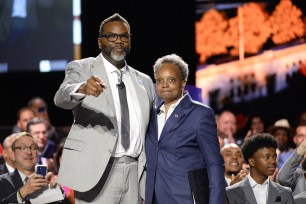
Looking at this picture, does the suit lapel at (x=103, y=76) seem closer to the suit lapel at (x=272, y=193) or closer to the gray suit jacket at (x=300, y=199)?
the suit lapel at (x=272, y=193)

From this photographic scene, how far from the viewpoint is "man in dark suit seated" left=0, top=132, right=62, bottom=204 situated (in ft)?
16.5

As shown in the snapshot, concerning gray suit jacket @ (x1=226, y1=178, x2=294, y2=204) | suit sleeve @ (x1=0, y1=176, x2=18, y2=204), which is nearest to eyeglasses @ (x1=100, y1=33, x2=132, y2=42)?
gray suit jacket @ (x1=226, y1=178, x2=294, y2=204)

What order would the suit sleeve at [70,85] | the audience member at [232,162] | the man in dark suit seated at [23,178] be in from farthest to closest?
the audience member at [232,162] < the man in dark suit seated at [23,178] < the suit sleeve at [70,85]

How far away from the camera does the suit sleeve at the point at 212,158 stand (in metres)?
3.64

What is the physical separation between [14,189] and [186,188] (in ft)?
6.76

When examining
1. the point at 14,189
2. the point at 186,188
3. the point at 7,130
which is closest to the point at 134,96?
the point at 186,188

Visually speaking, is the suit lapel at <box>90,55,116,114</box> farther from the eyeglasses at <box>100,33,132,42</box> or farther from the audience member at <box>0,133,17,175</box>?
the audience member at <box>0,133,17,175</box>

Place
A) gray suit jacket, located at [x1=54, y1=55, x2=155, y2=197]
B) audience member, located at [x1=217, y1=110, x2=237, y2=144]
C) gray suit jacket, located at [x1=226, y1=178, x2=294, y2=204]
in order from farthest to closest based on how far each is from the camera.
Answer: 1. audience member, located at [x1=217, y1=110, x2=237, y2=144]
2. gray suit jacket, located at [x1=226, y1=178, x2=294, y2=204]
3. gray suit jacket, located at [x1=54, y1=55, x2=155, y2=197]

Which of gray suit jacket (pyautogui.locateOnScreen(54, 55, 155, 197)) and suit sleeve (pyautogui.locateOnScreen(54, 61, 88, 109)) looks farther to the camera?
gray suit jacket (pyautogui.locateOnScreen(54, 55, 155, 197))

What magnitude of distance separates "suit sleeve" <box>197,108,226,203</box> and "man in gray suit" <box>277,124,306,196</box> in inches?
53.0

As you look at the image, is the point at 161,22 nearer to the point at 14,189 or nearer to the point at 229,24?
the point at 229,24

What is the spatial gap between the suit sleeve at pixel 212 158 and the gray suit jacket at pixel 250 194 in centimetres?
99

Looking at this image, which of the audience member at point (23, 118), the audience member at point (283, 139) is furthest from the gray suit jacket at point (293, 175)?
the audience member at point (23, 118)

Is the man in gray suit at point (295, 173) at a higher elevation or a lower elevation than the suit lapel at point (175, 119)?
lower
